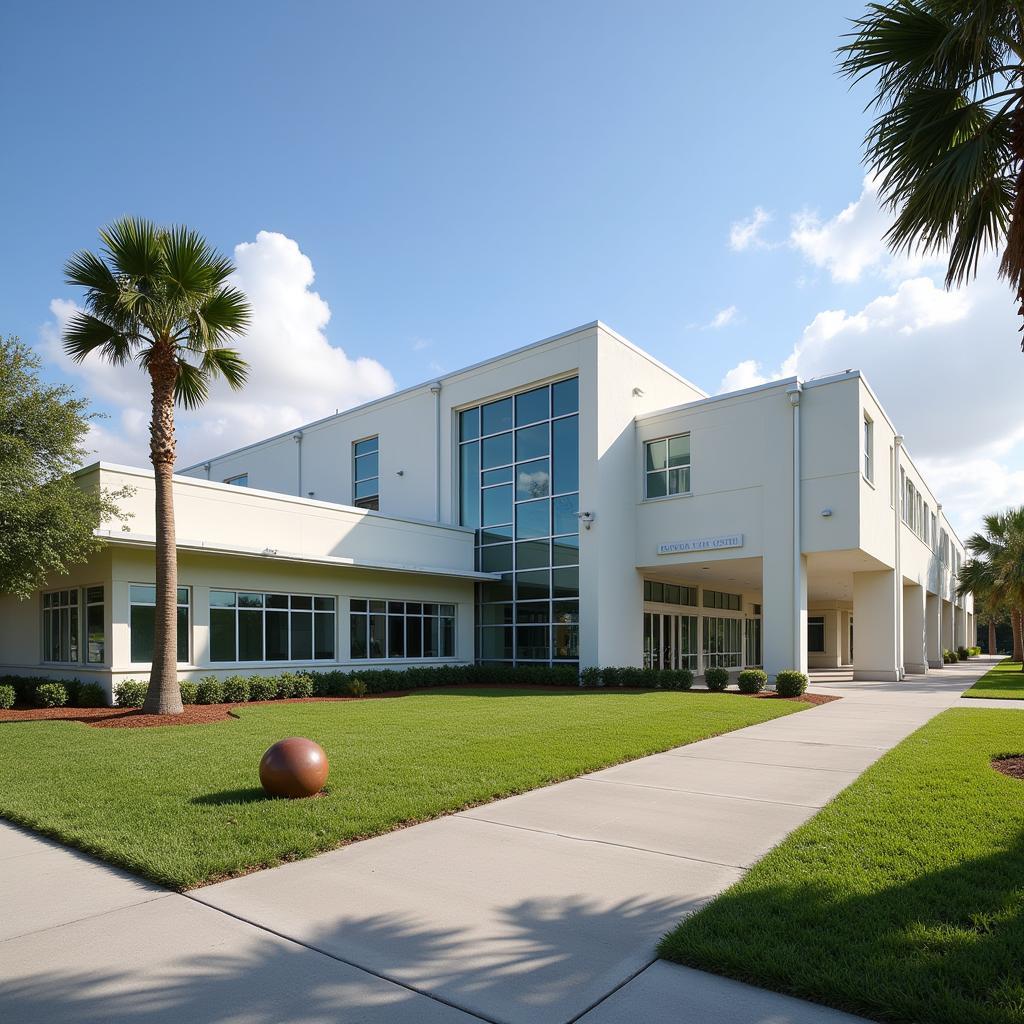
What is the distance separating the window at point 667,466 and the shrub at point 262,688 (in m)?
12.4

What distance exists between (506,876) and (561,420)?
19.7m

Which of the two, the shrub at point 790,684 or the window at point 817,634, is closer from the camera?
the shrub at point 790,684

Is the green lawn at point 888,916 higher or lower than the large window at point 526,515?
lower

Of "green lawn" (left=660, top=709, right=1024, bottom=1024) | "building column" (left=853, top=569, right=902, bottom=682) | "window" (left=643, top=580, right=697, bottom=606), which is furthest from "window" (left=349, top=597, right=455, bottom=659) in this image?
"green lawn" (left=660, top=709, right=1024, bottom=1024)

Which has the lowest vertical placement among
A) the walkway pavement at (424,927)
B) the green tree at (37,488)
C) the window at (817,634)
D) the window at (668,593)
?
the window at (817,634)

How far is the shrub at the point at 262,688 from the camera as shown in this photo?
62.4 feet

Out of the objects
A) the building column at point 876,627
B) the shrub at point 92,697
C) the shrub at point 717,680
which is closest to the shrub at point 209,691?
the shrub at point 92,697

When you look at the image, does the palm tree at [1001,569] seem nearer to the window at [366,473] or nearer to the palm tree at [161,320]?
the window at [366,473]

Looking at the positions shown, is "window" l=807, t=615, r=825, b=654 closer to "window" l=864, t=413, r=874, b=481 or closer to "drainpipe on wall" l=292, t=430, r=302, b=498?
"window" l=864, t=413, r=874, b=481

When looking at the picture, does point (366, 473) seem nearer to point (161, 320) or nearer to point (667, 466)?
point (667, 466)

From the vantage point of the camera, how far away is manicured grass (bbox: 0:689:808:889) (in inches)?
247

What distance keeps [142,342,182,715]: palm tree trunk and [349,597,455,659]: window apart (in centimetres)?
814

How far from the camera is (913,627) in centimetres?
3253

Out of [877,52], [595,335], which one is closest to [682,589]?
[595,335]
